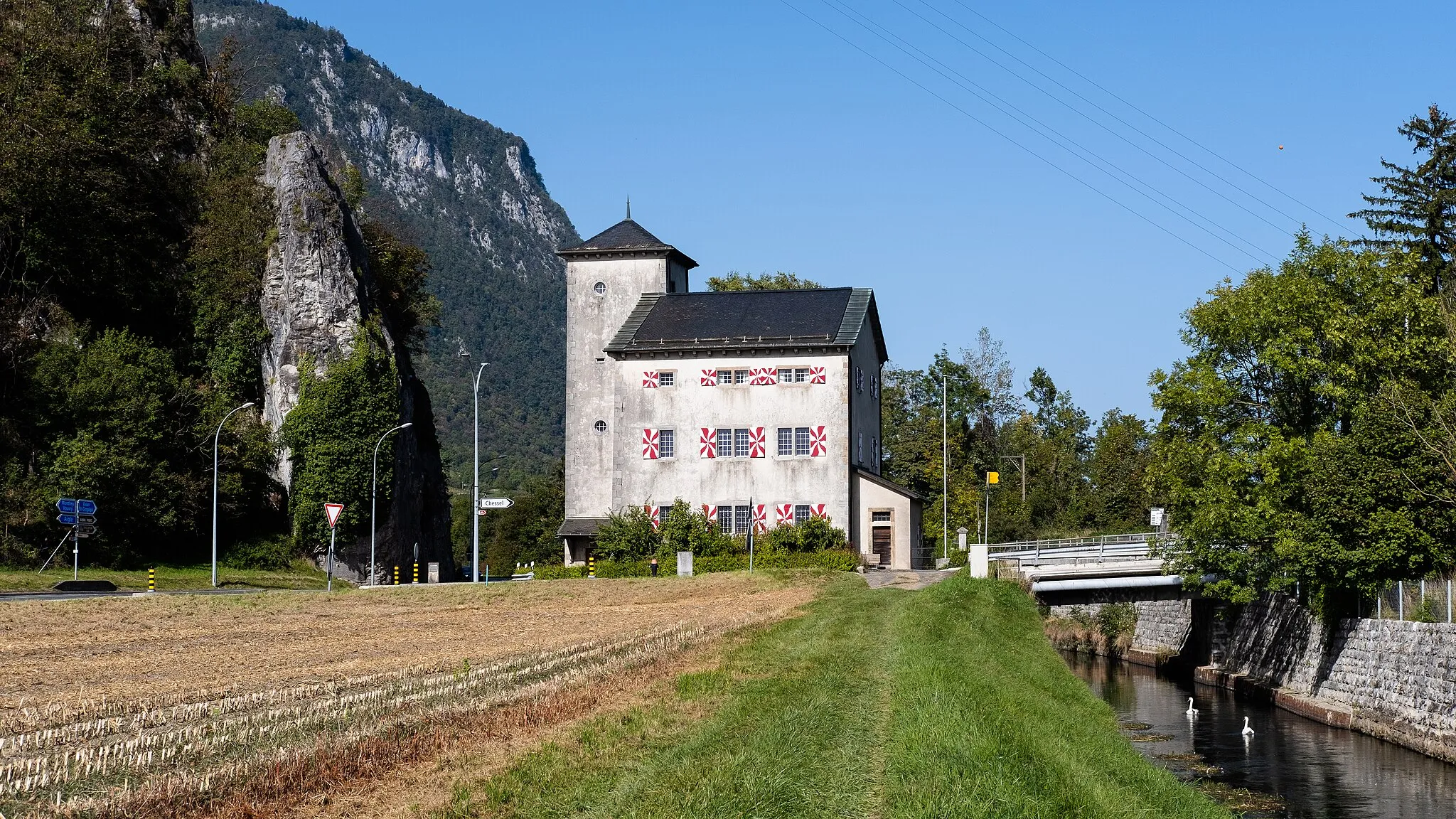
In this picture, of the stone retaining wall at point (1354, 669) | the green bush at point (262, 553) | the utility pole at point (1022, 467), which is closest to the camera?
the stone retaining wall at point (1354, 669)

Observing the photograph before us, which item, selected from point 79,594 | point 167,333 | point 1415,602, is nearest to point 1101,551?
point 1415,602

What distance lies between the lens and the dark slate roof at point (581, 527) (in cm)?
6056

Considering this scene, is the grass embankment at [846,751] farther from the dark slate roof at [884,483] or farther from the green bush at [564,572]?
the dark slate roof at [884,483]

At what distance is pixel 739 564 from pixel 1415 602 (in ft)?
83.2

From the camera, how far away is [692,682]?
17.8 m

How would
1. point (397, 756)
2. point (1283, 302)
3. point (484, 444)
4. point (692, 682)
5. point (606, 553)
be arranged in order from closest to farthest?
point (397, 756) < point (692, 682) < point (1283, 302) < point (606, 553) < point (484, 444)

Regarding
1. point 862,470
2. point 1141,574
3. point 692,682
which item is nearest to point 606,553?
point 862,470

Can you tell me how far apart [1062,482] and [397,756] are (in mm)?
92026

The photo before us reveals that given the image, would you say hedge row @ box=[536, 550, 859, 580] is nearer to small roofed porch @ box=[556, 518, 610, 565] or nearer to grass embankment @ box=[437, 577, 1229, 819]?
small roofed porch @ box=[556, 518, 610, 565]

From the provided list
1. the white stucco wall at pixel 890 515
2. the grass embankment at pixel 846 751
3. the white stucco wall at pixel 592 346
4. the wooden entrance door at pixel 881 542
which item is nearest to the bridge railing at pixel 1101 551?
the white stucco wall at pixel 890 515

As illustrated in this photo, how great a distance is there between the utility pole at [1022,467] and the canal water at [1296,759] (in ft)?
177

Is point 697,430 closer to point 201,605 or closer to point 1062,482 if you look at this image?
point 201,605

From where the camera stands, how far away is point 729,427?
5856 centimetres

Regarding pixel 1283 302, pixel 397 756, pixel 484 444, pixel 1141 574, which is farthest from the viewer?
pixel 484 444
